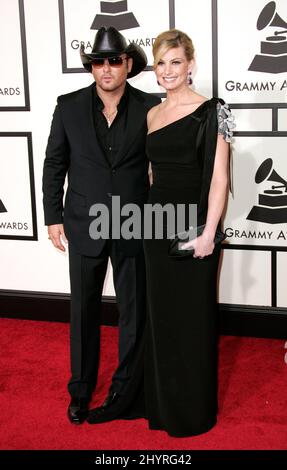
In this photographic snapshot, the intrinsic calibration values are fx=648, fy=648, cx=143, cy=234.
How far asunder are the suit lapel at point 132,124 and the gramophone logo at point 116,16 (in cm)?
106

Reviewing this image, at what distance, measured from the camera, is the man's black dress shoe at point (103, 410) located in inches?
110

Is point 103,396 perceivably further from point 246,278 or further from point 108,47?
point 108,47

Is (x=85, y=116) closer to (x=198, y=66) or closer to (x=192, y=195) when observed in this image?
(x=192, y=195)

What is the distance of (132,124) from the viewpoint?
104 inches

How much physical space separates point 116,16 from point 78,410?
210cm

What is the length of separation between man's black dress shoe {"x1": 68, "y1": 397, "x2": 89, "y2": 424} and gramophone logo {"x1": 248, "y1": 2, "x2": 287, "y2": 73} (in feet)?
6.23

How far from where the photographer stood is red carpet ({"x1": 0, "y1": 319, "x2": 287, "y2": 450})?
263 centimetres

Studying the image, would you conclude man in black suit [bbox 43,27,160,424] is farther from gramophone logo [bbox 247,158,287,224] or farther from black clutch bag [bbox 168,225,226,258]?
gramophone logo [bbox 247,158,287,224]

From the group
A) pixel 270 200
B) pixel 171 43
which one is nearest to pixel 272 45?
pixel 270 200

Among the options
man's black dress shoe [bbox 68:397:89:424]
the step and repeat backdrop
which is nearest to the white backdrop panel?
the step and repeat backdrop

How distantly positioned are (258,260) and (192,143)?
57.5 inches

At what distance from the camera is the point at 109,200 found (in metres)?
2.70

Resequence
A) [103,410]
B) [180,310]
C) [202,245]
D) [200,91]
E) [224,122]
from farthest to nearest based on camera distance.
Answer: [200,91]
[103,410]
[180,310]
[202,245]
[224,122]

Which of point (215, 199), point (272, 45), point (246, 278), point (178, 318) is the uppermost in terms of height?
point (272, 45)
